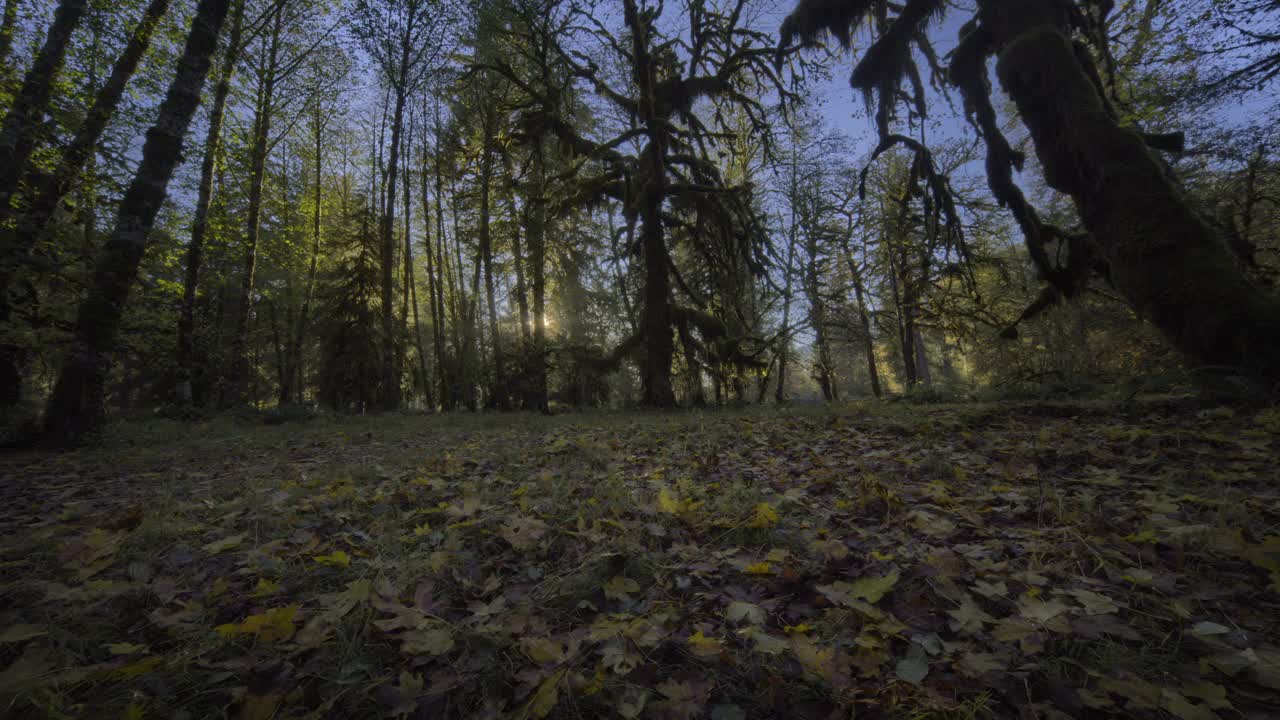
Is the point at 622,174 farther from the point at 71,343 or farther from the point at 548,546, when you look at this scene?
the point at 548,546

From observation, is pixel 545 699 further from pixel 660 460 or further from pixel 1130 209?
pixel 1130 209

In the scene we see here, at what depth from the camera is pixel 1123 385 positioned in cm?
507

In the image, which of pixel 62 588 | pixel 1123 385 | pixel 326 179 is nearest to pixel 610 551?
pixel 62 588

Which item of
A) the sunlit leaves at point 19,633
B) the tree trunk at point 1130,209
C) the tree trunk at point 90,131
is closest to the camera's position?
the sunlit leaves at point 19,633

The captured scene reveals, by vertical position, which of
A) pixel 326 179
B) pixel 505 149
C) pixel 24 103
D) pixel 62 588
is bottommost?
pixel 62 588

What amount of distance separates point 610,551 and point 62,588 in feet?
5.91

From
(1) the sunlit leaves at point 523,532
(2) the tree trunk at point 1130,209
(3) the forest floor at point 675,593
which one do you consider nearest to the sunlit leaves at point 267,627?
(3) the forest floor at point 675,593

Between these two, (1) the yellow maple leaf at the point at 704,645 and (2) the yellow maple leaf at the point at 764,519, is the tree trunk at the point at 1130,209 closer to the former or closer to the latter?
(2) the yellow maple leaf at the point at 764,519

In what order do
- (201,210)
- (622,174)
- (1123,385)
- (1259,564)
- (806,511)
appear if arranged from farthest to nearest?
(622,174) < (201,210) < (1123,385) < (806,511) < (1259,564)

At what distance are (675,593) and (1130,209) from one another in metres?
6.09

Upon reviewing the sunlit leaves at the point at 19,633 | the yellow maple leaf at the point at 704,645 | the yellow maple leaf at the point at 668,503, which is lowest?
the yellow maple leaf at the point at 704,645

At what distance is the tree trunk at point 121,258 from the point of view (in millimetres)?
4777

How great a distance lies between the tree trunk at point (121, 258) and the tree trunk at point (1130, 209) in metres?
9.20

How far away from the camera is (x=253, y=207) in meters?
10.8
